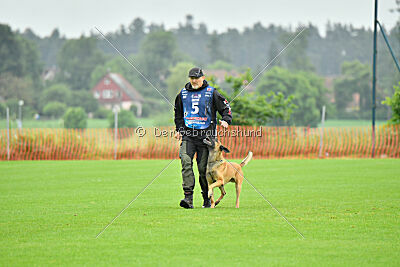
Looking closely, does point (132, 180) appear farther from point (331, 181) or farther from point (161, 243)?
point (161, 243)

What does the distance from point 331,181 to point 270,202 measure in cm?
510

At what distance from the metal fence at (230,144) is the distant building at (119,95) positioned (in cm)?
2872

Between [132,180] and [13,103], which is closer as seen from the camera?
[132,180]

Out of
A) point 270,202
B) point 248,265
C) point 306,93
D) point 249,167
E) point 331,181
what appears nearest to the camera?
point 248,265

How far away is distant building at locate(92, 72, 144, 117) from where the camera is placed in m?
61.0

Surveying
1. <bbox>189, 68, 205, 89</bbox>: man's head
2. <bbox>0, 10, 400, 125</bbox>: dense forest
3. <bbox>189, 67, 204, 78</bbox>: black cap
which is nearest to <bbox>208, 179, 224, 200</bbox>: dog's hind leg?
<bbox>189, 68, 205, 89</bbox>: man's head

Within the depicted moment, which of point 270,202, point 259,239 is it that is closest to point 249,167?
point 270,202

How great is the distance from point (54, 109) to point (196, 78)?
7009 centimetres

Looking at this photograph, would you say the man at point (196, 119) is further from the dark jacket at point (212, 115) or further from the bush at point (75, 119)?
the bush at point (75, 119)

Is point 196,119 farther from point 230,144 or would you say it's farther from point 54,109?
point 54,109

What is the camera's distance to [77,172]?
20594mm

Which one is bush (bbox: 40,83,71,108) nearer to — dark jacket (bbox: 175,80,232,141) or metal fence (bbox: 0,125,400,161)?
metal fence (bbox: 0,125,400,161)

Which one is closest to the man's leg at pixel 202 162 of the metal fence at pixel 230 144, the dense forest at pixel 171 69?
the metal fence at pixel 230 144

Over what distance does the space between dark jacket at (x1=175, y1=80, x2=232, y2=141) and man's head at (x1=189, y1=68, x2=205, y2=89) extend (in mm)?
68
